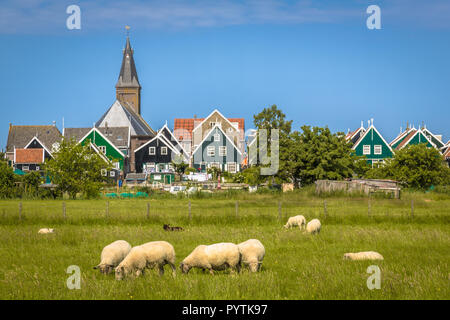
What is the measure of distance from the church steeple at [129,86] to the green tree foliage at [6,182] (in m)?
79.6

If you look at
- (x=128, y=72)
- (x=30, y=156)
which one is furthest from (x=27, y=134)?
(x=128, y=72)

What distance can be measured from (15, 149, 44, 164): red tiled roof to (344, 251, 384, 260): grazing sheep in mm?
72199

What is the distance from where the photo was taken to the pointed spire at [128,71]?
127m

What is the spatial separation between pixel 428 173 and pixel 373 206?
17987 mm

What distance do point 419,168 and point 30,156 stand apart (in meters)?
58.0

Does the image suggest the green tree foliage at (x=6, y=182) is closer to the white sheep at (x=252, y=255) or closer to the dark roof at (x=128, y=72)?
the white sheep at (x=252, y=255)

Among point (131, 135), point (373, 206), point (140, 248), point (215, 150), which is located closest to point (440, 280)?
point (140, 248)

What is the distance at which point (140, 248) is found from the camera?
46.2 ft

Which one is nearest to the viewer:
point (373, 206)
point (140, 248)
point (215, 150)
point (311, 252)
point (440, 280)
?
point (440, 280)

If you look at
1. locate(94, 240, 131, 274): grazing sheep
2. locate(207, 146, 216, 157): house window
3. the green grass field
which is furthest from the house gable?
locate(94, 240, 131, 274): grazing sheep

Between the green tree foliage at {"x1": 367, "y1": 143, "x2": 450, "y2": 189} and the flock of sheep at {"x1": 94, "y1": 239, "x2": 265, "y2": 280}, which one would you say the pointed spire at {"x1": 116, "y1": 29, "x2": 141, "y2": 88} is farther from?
the flock of sheep at {"x1": 94, "y1": 239, "x2": 265, "y2": 280}

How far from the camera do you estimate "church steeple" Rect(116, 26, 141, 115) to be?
126062 mm
